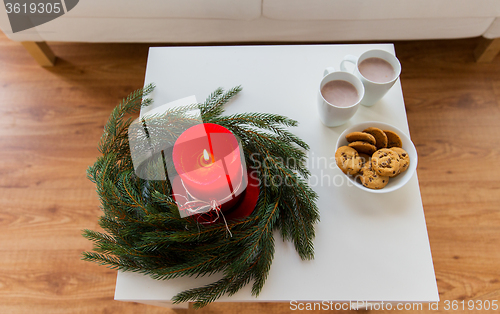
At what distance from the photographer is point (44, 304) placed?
1.00 meters

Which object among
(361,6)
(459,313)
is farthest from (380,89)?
(459,313)

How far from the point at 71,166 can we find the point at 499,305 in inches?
55.9

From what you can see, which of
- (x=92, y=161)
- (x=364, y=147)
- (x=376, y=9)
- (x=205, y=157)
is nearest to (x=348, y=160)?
(x=364, y=147)

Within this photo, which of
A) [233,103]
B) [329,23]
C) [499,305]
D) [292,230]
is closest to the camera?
[292,230]

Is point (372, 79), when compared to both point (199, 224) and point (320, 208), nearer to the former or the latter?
point (320, 208)

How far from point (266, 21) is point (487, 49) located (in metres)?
0.83

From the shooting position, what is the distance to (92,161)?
44.9 inches

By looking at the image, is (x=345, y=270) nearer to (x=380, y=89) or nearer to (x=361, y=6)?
(x=380, y=89)

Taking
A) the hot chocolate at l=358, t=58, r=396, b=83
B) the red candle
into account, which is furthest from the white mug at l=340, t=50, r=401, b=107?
the red candle

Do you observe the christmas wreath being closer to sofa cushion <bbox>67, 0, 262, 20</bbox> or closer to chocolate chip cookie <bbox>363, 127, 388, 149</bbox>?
chocolate chip cookie <bbox>363, 127, 388, 149</bbox>

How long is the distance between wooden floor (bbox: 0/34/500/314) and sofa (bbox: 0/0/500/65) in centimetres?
18

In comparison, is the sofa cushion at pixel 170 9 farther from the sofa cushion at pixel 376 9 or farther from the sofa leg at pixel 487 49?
the sofa leg at pixel 487 49

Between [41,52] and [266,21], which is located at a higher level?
[266,21]

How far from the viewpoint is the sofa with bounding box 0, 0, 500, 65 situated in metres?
0.98
